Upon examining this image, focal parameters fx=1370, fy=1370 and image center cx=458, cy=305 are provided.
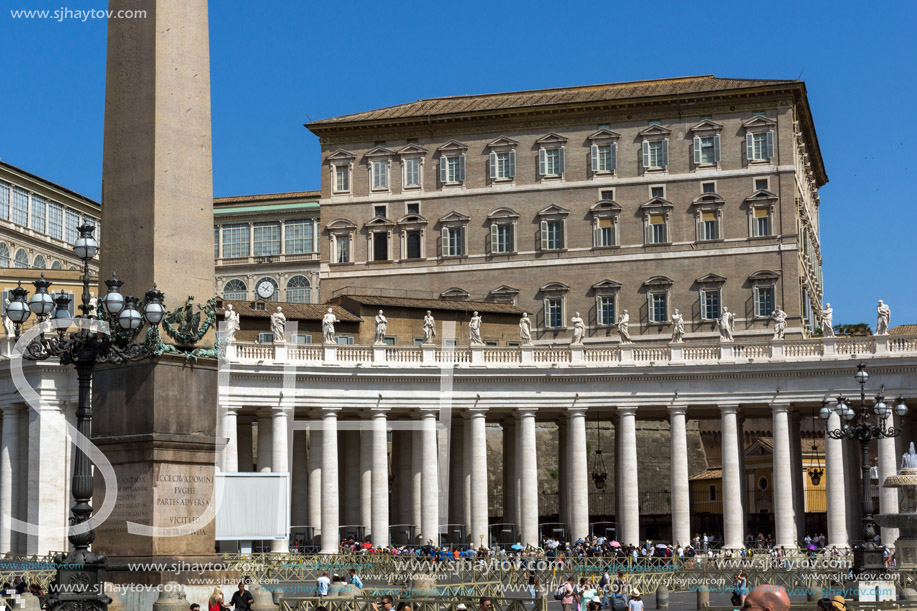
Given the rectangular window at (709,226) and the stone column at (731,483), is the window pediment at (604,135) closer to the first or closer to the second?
the rectangular window at (709,226)

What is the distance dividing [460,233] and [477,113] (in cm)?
681

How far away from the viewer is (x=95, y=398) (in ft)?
71.0

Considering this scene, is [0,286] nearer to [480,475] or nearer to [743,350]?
[480,475]

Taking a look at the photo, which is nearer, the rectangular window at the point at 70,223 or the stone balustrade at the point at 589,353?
the stone balustrade at the point at 589,353

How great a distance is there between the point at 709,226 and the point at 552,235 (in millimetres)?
8590

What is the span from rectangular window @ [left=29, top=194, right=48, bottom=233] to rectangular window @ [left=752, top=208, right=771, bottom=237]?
50438 millimetres

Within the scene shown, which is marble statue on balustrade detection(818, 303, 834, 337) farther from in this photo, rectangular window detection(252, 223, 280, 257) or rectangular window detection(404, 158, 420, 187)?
rectangular window detection(252, 223, 280, 257)

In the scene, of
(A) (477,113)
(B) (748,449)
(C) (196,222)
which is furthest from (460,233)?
(C) (196,222)

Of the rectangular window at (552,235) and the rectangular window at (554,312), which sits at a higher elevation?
the rectangular window at (552,235)

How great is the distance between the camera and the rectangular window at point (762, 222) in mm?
72750

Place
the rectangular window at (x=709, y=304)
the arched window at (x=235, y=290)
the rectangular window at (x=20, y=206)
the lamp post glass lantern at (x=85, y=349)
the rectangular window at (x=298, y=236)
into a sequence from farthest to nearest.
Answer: the rectangular window at (x=298, y=236)
the arched window at (x=235, y=290)
the rectangular window at (x=20, y=206)
the rectangular window at (x=709, y=304)
the lamp post glass lantern at (x=85, y=349)

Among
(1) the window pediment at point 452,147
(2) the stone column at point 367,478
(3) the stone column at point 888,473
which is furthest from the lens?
(1) the window pediment at point 452,147

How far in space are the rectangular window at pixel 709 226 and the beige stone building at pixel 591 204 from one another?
76 millimetres

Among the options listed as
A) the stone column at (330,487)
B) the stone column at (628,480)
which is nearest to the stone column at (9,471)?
the stone column at (330,487)
